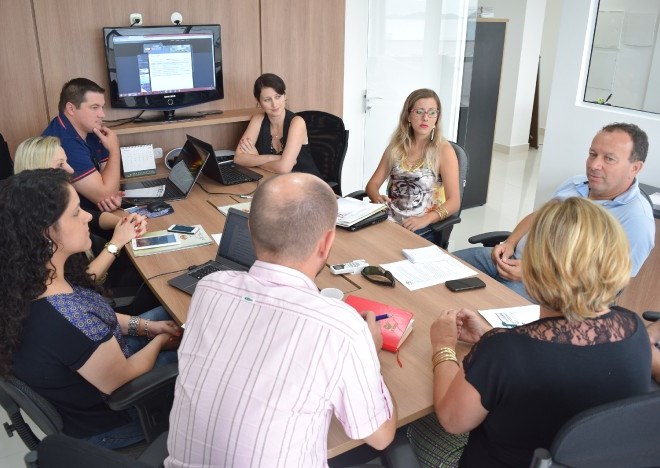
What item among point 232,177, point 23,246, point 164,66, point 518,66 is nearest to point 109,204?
point 232,177

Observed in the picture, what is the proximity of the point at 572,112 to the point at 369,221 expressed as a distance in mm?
1926

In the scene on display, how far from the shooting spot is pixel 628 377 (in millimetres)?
1305

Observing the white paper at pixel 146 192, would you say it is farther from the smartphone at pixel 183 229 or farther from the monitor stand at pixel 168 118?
the monitor stand at pixel 168 118

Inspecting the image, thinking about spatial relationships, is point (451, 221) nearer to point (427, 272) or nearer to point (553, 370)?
point (427, 272)

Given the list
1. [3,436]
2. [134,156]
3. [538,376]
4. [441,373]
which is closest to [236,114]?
[134,156]

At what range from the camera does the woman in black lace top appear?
4.19 feet

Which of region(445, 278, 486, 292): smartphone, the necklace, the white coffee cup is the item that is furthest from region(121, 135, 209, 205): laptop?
region(445, 278, 486, 292): smartphone

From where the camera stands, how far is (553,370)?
127 centimetres

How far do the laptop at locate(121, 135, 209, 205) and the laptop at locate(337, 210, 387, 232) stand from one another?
984 millimetres

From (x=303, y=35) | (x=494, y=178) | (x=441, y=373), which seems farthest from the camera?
(x=494, y=178)

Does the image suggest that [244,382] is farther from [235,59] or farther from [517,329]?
[235,59]

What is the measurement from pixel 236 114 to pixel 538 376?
3.16 meters

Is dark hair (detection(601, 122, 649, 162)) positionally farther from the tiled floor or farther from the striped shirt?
the tiled floor

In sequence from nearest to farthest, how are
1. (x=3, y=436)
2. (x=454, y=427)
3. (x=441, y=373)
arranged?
(x=454, y=427) → (x=441, y=373) → (x=3, y=436)
